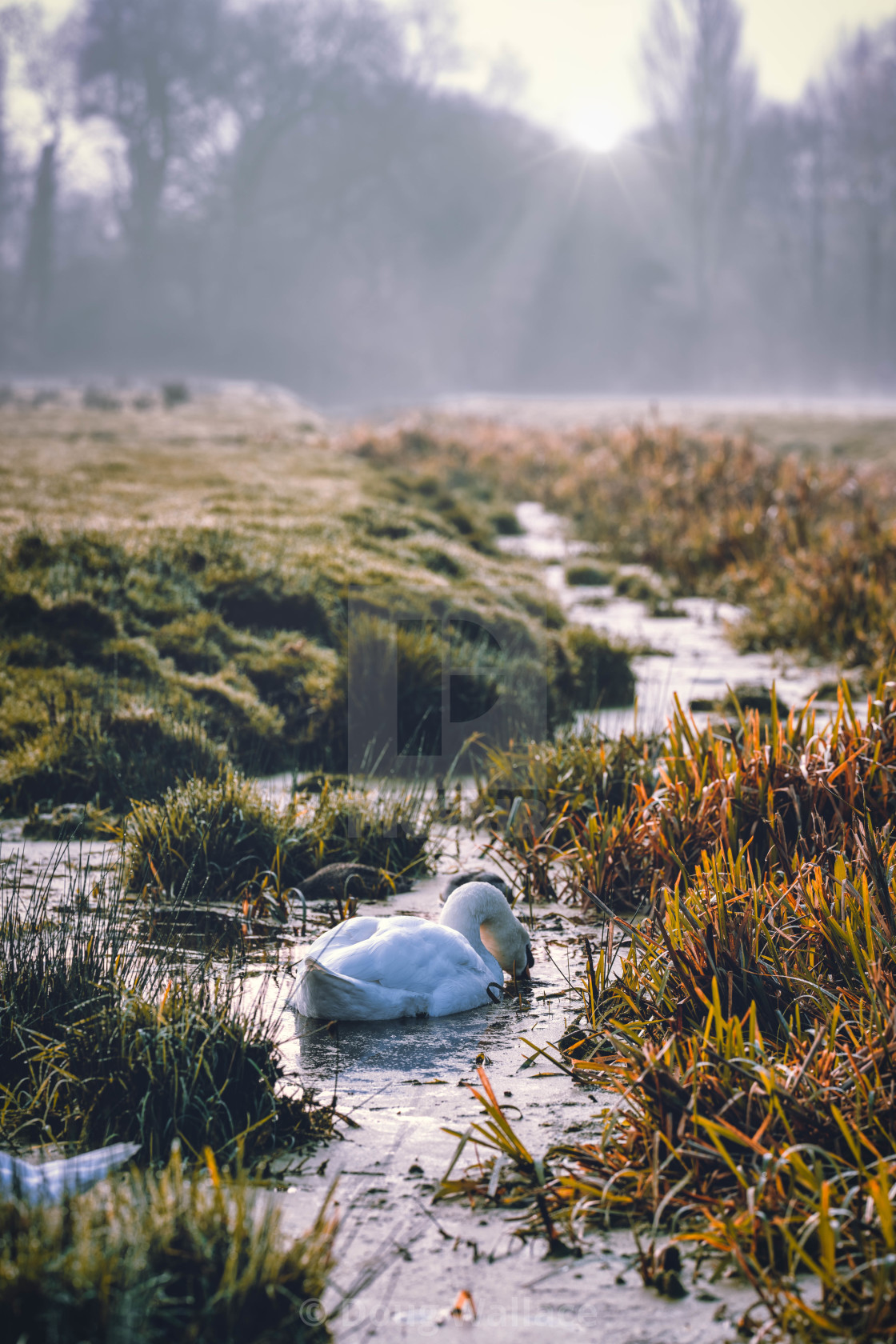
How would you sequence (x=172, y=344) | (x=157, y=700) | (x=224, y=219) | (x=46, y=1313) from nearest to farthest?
(x=46, y=1313)
(x=157, y=700)
(x=172, y=344)
(x=224, y=219)

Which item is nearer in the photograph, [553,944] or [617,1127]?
[617,1127]

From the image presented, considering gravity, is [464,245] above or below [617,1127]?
above

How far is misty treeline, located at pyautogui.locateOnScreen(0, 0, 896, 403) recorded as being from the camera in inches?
2421

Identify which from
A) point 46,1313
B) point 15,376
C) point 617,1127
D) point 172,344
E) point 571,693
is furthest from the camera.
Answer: point 172,344

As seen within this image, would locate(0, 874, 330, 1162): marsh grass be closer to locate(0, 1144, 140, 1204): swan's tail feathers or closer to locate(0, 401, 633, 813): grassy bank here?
locate(0, 1144, 140, 1204): swan's tail feathers

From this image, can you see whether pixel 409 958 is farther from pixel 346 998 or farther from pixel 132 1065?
pixel 132 1065

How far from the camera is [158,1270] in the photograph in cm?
208

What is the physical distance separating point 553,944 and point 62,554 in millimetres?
5065

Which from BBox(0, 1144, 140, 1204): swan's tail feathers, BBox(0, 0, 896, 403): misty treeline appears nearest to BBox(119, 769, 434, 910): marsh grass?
BBox(0, 1144, 140, 1204): swan's tail feathers

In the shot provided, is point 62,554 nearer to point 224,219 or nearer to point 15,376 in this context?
point 15,376

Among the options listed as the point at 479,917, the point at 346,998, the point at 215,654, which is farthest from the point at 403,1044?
the point at 215,654

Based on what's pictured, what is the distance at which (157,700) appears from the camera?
20.6 feet

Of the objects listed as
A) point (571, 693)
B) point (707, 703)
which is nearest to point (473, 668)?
point (571, 693)

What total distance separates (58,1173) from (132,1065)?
0.46 metres
